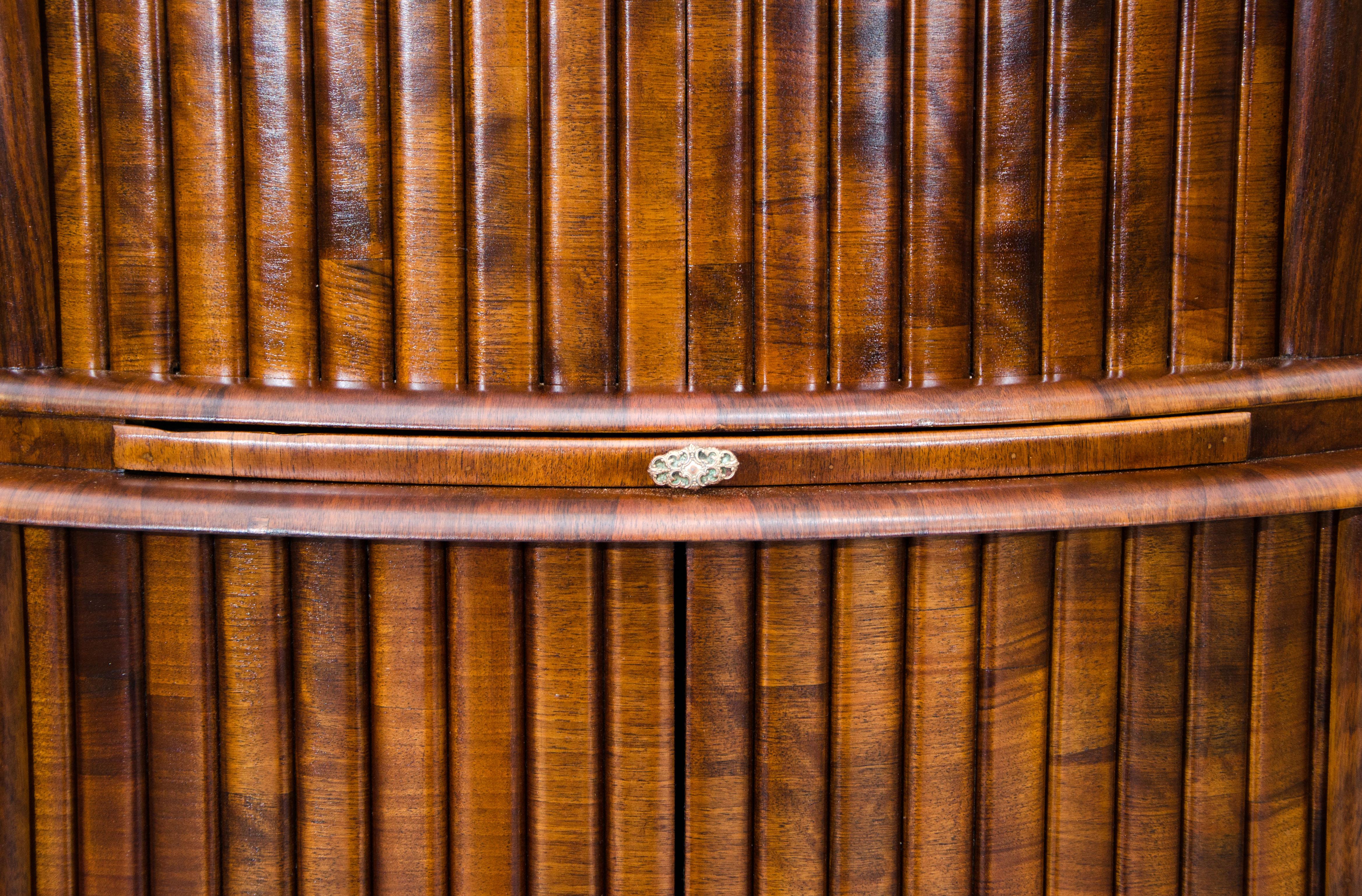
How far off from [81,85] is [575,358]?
58 centimetres

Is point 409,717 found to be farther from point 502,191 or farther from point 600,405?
point 502,191

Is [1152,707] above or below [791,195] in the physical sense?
below

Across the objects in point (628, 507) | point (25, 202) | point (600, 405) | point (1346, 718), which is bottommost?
point (1346, 718)

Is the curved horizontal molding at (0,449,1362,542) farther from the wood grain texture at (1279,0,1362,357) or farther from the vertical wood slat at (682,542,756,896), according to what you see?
the wood grain texture at (1279,0,1362,357)

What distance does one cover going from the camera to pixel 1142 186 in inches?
36.8

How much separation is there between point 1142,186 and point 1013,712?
57 cm

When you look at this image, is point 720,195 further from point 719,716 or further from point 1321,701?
point 1321,701

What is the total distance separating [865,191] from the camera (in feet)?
3.01

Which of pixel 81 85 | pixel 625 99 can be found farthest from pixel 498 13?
pixel 81 85

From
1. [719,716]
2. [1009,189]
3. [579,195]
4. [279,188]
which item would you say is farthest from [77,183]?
[1009,189]

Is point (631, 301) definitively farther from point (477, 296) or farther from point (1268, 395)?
point (1268, 395)

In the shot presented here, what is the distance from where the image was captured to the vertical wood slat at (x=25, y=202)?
2.96ft

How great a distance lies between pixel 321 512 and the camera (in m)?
0.88

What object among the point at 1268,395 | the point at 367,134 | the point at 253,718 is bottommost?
the point at 253,718
